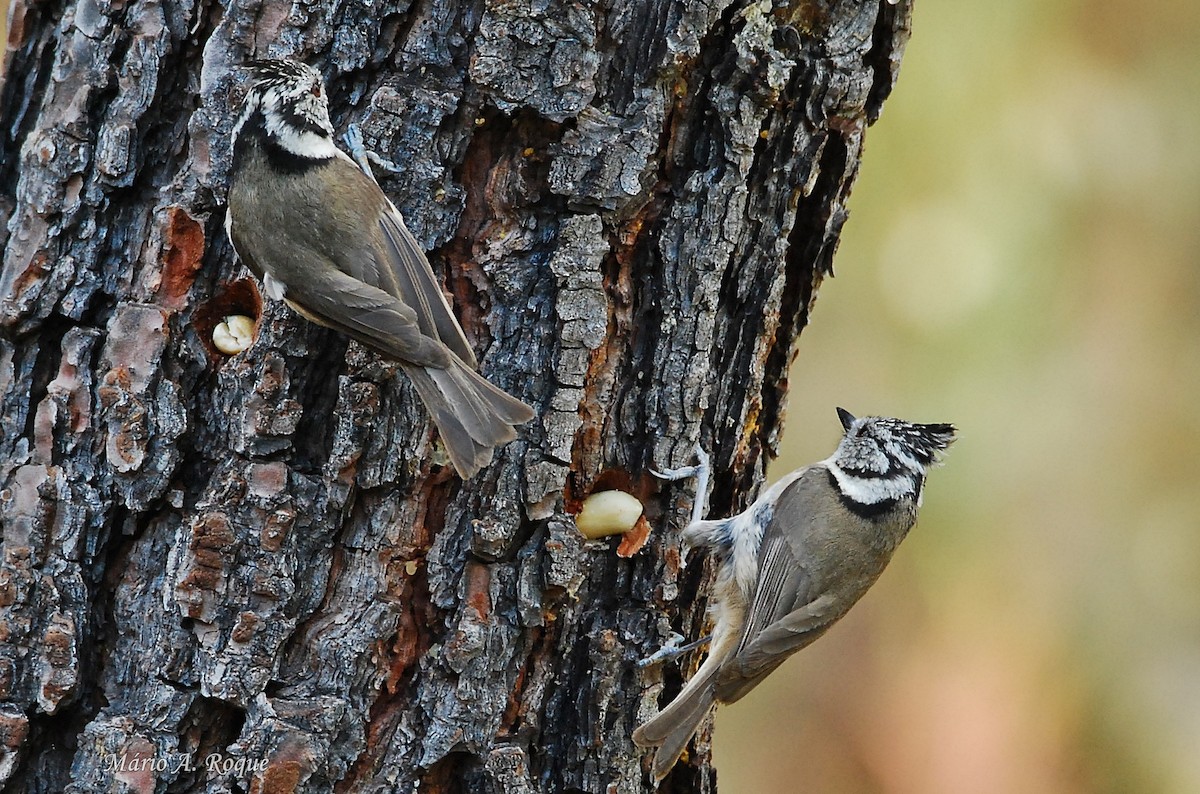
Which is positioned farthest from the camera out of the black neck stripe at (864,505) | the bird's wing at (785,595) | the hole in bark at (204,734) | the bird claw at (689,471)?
the black neck stripe at (864,505)

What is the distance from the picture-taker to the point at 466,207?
297cm

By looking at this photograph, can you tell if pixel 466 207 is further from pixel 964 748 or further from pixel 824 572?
pixel 964 748

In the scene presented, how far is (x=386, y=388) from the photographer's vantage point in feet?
9.78

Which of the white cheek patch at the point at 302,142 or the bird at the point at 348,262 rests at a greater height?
the white cheek patch at the point at 302,142

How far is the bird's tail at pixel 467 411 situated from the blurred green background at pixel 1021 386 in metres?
3.01

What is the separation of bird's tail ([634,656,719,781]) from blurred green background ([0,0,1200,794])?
2597mm

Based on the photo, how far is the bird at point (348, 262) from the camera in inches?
112

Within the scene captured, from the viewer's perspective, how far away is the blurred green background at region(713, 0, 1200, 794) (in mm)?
5512

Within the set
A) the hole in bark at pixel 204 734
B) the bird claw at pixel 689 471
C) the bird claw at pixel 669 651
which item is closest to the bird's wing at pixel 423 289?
the bird claw at pixel 689 471

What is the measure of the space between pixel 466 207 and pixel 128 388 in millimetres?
946

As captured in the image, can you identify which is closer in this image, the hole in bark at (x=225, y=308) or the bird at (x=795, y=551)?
the hole in bark at (x=225, y=308)

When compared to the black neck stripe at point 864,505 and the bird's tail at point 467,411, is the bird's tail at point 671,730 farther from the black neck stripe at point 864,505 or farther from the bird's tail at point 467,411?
the black neck stripe at point 864,505

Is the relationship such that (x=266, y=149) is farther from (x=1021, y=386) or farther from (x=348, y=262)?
(x=1021, y=386)

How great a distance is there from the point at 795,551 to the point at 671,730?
0.99 m
